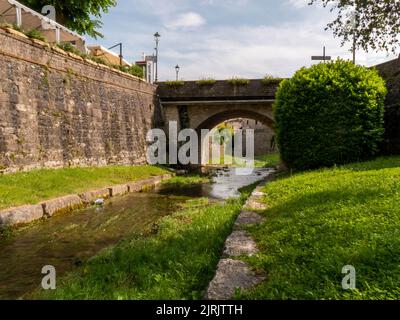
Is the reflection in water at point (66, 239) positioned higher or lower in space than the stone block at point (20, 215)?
lower

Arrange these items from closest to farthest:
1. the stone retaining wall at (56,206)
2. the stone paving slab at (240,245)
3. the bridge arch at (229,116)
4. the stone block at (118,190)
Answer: the stone paving slab at (240,245) → the stone retaining wall at (56,206) → the stone block at (118,190) → the bridge arch at (229,116)

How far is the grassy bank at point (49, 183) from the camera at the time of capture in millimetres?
7840

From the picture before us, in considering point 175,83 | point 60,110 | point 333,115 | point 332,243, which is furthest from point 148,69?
point 332,243

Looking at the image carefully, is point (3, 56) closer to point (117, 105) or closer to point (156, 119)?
point (117, 105)

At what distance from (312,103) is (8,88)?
30.9 ft

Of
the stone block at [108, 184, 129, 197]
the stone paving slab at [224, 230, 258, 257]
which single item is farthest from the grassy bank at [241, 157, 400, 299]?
the stone block at [108, 184, 129, 197]

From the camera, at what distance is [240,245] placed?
4.54m

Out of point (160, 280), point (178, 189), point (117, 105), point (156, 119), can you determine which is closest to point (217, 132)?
point (156, 119)

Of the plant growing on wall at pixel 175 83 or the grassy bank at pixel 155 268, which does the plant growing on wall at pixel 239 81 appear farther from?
the grassy bank at pixel 155 268

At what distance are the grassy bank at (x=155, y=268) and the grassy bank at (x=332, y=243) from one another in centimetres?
69

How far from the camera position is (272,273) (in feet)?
11.4

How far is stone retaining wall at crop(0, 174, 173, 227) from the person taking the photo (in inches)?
271

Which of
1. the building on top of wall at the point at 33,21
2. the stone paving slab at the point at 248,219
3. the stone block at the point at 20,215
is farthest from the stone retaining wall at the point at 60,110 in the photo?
the stone paving slab at the point at 248,219

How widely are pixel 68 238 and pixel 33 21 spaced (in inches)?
446
